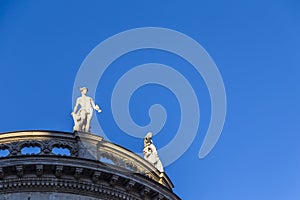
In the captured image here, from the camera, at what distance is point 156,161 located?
107 feet

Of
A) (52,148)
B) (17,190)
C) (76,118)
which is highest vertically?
(76,118)

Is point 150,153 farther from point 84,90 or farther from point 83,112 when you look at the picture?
point 84,90

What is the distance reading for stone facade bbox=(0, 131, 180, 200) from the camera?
91.1ft

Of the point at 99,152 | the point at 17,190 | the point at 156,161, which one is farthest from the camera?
the point at 156,161

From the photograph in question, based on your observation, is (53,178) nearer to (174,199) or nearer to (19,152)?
(19,152)

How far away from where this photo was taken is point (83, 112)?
102 feet

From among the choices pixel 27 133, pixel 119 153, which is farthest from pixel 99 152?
pixel 27 133

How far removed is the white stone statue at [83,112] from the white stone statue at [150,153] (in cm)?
293

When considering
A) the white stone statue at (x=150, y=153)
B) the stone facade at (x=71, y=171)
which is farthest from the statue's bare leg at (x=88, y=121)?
the white stone statue at (x=150, y=153)

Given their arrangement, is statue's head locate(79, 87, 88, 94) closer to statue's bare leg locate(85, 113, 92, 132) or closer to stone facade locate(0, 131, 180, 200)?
statue's bare leg locate(85, 113, 92, 132)

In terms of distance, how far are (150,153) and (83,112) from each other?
12.1ft

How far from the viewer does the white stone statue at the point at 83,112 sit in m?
30.7

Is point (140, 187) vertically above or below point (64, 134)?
below

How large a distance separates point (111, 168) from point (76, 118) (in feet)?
11.2
